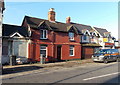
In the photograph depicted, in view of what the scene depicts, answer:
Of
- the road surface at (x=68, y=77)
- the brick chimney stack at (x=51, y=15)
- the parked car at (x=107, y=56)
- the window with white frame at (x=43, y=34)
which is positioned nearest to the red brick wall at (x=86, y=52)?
the parked car at (x=107, y=56)

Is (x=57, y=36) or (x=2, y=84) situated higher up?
(x=57, y=36)

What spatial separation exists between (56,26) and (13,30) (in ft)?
24.0

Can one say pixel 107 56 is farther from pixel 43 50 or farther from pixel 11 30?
pixel 11 30

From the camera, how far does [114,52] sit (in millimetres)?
21344

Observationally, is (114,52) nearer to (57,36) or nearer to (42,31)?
(57,36)

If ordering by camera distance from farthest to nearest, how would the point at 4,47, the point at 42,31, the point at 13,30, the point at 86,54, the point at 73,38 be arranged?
1. the point at 86,54
2. the point at 73,38
3. the point at 42,31
4. the point at 13,30
5. the point at 4,47

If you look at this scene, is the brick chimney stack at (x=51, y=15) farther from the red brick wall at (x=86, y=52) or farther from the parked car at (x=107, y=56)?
the parked car at (x=107, y=56)

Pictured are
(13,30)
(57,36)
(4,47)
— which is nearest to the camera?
(4,47)

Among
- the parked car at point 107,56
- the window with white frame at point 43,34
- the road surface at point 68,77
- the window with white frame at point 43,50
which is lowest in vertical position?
the road surface at point 68,77

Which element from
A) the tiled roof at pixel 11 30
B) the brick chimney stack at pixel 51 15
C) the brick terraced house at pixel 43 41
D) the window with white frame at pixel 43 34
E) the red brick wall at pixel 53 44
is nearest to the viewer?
the tiled roof at pixel 11 30

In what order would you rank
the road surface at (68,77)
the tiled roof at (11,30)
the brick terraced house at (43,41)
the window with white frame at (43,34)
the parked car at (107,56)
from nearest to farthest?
the road surface at (68,77)
the tiled roof at (11,30)
the brick terraced house at (43,41)
the parked car at (107,56)
the window with white frame at (43,34)

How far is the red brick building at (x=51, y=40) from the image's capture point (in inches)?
731

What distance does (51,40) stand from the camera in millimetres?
20359

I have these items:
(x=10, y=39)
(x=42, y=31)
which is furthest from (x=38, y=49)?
(x=10, y=39)
